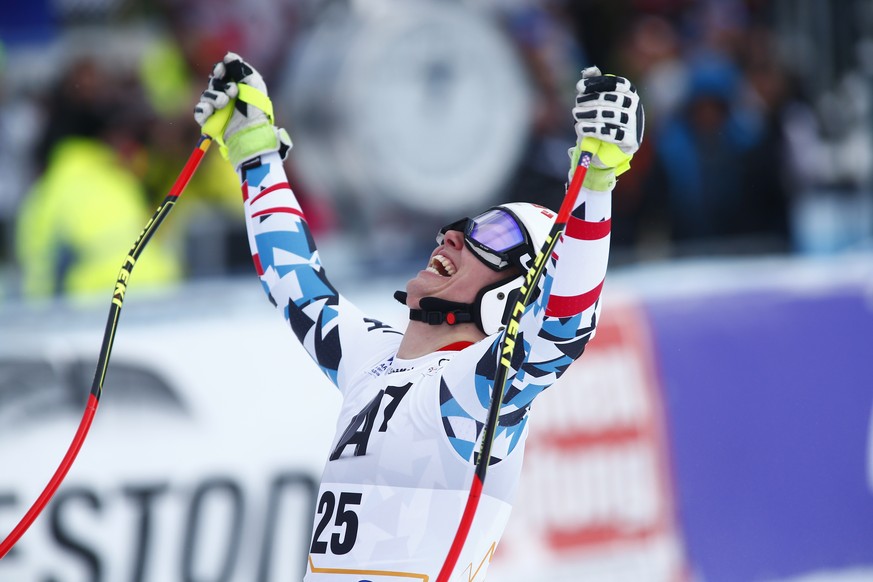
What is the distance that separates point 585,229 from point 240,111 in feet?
5.07

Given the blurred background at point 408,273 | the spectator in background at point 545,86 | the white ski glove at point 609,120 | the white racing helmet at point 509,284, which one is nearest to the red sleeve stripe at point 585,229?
the white ski glove at point 609,120

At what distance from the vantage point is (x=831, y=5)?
10930 mm

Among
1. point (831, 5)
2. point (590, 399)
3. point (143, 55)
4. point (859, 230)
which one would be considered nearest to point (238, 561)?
point (590, 399)

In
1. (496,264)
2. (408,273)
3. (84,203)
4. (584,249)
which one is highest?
(84,203)

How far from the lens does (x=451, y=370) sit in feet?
13.2

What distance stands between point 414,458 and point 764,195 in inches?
246

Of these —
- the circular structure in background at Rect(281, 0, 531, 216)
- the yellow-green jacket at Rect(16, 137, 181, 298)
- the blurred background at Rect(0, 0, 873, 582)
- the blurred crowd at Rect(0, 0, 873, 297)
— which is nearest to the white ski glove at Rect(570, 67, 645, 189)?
the blurred background at Rect(0, 0, 873, 582)

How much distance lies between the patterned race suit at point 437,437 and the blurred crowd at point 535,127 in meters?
3.51

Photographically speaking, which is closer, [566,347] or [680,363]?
[566,347]

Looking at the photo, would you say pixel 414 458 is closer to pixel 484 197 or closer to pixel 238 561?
pixel 238 561

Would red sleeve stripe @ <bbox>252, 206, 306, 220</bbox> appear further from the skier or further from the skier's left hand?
the skier's left hand

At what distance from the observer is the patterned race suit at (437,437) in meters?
3.76

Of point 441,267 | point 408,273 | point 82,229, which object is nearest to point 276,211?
point 441,267

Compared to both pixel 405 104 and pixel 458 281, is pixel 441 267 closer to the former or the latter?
pixel 458 281
